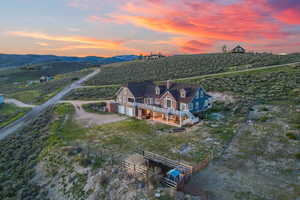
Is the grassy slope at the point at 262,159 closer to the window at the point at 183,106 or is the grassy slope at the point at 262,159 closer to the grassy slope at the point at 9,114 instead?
the window at the point at 183,106

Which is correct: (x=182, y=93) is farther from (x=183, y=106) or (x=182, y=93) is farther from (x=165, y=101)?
(x=165, y=101)

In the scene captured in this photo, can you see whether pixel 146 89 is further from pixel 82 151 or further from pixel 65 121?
pixel 82 151

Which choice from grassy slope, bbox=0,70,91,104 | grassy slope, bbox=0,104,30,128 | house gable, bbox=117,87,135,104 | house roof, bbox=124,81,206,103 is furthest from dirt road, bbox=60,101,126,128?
grassy slope, bbox=0,70,91,104

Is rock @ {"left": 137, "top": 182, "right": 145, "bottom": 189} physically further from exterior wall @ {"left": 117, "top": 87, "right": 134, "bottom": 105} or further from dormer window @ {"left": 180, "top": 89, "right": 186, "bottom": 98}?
exterior wall @ {"left": 117, "top": 87, "right": 134, "bottom": 105}

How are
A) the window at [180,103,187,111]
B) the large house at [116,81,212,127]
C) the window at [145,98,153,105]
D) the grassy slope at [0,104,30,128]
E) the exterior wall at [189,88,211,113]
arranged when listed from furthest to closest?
the grassy slope at [0,104,30,128]
the window at [145,98,153,105]
the exterior wall at [189,88,211,113]
the window at [180,103,187,111]
the large house at [116,81,212,127]

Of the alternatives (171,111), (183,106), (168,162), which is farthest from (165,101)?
(168,162)

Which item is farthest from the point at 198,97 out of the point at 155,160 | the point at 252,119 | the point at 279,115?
the point at 155,160
